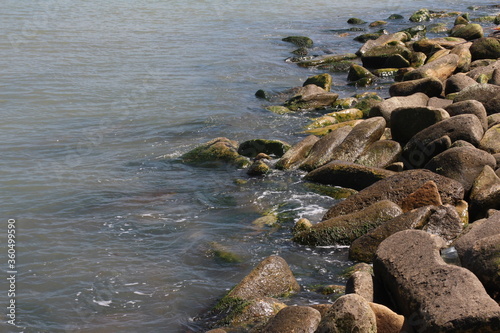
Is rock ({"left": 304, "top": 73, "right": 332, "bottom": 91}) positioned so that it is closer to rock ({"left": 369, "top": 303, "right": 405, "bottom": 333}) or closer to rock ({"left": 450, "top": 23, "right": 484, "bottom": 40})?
rock ({"left": 450, "top": 23, "right": 484, "bottom": 40})

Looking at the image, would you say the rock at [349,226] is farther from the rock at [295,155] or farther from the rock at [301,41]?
the rock at [301,41]

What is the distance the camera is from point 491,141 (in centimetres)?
963

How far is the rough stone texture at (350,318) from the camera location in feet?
16.3

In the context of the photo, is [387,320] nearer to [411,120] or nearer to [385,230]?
[385,230]

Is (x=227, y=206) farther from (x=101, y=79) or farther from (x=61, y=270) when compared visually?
(x=101, y=79)

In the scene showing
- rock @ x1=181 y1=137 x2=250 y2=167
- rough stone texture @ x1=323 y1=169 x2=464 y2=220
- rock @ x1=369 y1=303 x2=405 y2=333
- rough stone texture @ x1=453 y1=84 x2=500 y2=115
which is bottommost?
rock @ x1=181 y1=137 x2=250 y2=167

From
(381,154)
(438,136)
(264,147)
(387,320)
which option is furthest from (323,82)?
(387,320)

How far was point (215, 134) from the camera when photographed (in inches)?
554

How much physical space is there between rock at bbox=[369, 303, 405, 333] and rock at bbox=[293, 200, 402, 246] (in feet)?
8.68

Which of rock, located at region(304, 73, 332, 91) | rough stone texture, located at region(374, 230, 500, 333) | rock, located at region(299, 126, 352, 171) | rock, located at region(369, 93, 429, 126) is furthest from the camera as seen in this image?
rock, located at region(304, 73, 332, 91)

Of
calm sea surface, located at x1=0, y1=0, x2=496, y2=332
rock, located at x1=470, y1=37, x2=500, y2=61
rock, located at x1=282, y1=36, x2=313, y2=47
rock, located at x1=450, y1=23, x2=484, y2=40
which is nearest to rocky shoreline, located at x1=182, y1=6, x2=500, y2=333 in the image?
calm sea surface, located at x1=0, y1=0, x2=496, y2=332

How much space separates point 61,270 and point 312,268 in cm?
324

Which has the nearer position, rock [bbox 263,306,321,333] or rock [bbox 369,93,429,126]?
rock [bbox 263,306,321,333]

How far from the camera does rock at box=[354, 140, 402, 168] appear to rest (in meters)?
10.5
